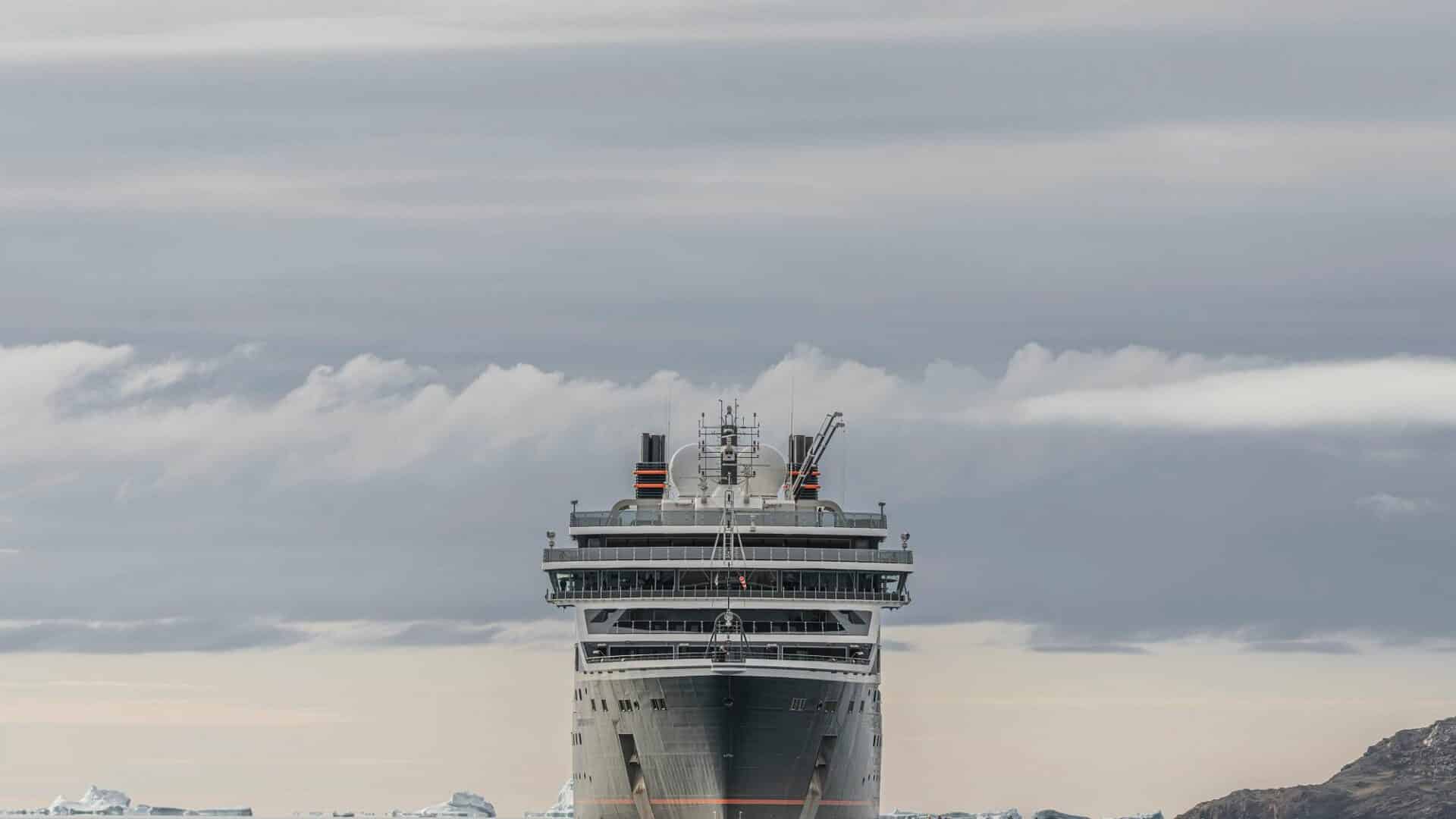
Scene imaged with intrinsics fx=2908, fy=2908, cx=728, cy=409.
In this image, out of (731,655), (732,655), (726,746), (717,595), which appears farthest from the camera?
(717,595)

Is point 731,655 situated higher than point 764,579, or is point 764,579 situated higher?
point 764,579

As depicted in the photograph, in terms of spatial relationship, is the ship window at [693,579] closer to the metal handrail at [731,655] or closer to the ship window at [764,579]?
the ship window at [764,579]

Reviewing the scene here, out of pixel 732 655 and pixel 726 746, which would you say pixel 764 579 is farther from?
pixel 726 746

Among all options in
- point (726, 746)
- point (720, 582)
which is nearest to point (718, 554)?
point (720, 582)

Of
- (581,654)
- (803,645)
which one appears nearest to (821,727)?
(803,645)

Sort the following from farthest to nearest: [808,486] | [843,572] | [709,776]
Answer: [808,486], [843,572], [709,776]

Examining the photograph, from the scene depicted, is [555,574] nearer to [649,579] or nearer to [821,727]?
[649,579]

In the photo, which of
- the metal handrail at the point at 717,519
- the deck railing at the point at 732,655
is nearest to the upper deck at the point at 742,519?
the metal handrail at the point at 717,519
